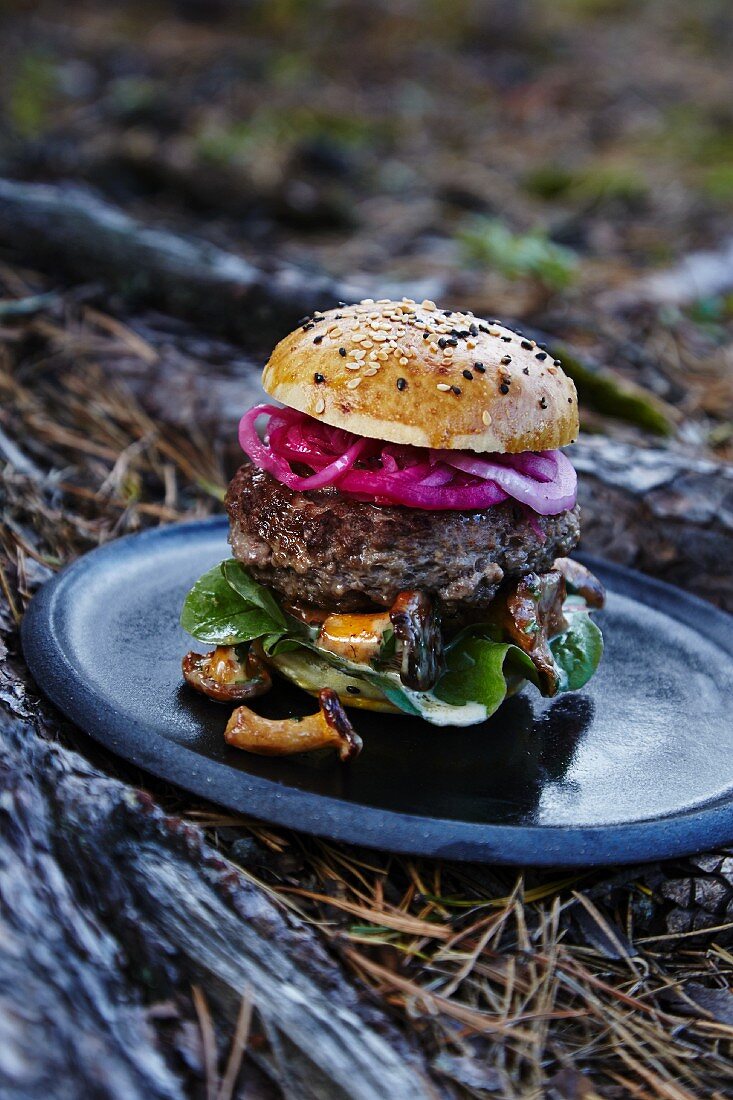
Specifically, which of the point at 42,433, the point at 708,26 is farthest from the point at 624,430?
the point at 708,26

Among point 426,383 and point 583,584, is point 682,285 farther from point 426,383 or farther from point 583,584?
point 426,383

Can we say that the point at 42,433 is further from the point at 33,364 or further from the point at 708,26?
the point at 708,26

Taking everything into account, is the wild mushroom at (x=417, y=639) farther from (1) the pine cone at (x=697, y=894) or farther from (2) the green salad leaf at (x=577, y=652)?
(1) the pine cone at (x=697, y=894)

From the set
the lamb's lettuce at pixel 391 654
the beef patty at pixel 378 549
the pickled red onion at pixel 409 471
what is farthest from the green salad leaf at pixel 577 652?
the pickled red onion at pixel 409 471

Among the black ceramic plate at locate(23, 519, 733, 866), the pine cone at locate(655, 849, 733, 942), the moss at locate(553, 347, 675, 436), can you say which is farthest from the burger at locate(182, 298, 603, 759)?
the moss at locate(553, 347, 675, 436)

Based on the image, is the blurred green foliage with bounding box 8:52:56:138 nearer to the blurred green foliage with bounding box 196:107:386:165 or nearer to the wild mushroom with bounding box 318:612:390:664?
the blurred green foliage with bounding box 196:107:386:165

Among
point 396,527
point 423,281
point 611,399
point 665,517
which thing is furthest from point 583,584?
point 423,281
